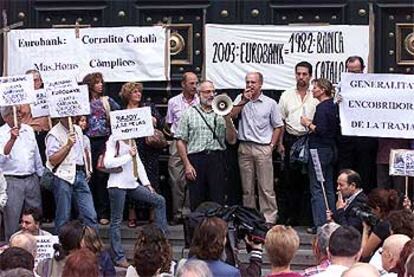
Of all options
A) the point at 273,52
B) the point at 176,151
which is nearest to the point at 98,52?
the point at 176,151

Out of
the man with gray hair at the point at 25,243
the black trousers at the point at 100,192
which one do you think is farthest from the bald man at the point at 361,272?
the black trousers at the point at 100,192

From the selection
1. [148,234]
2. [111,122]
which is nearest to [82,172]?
[111,122]

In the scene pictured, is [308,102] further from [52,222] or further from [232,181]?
[52,222]

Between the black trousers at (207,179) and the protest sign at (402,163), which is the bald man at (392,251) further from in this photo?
the black trousers at (207,179)

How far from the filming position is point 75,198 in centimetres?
1027

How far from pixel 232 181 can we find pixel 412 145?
173 centimetres

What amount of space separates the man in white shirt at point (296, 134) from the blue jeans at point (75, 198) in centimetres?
184

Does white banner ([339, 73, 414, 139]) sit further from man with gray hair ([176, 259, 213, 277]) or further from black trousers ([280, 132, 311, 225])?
man with gray hair ([176, 259, 213, 277])

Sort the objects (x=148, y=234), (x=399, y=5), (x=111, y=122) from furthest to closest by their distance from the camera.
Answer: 1. (x=399, y=5)
2. (x=111, y=122)
3. (x=148, y=234)

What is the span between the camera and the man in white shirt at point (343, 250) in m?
6.44

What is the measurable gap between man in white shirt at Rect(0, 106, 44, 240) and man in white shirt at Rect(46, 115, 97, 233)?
0.16 meters

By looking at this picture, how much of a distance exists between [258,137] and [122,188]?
133 cm

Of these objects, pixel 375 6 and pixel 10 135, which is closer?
pixel 10 135

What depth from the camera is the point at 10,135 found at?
400 inches
